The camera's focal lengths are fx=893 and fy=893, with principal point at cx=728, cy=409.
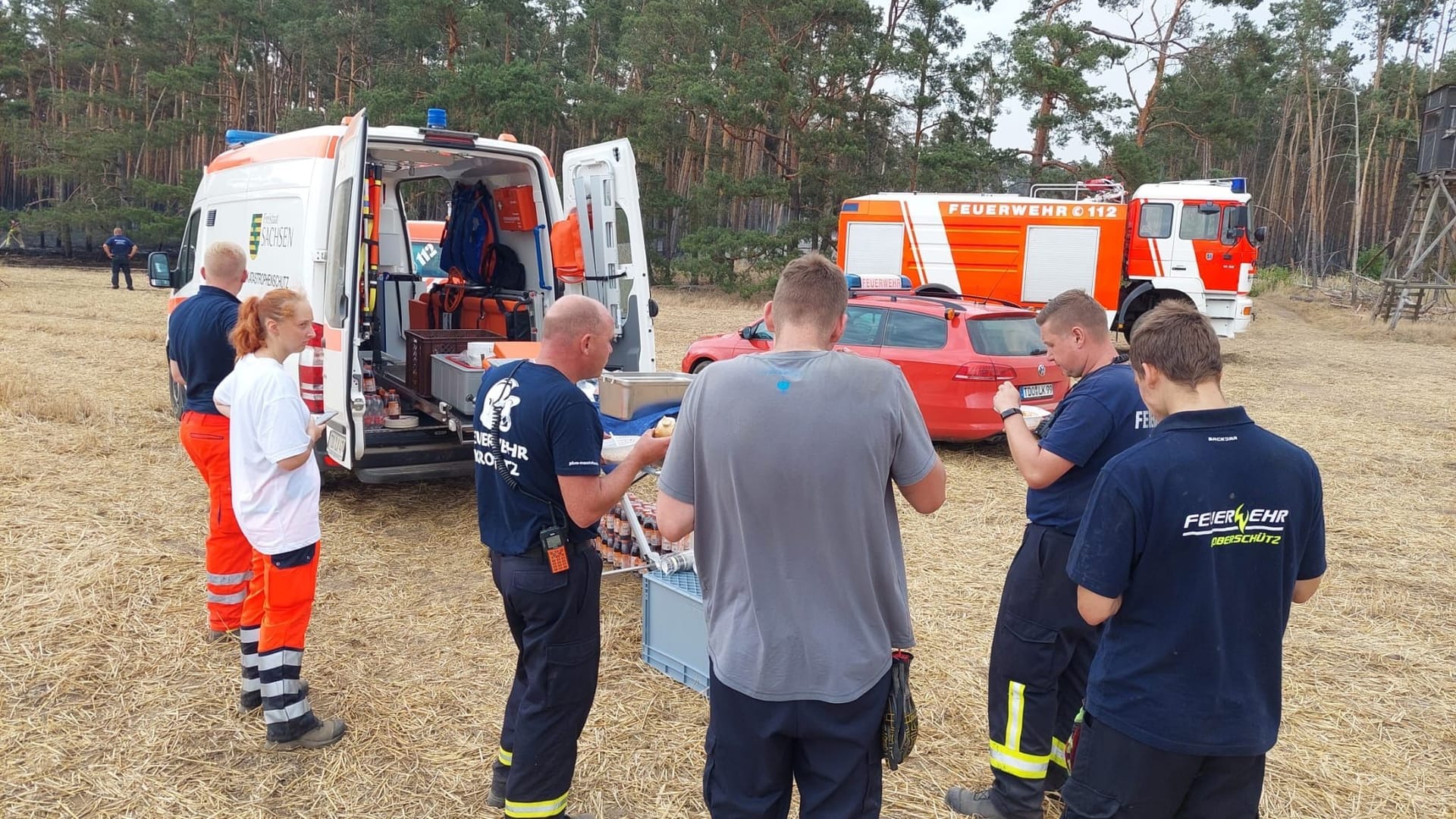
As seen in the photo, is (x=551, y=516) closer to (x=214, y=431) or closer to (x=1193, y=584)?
(x=1193, y=584)

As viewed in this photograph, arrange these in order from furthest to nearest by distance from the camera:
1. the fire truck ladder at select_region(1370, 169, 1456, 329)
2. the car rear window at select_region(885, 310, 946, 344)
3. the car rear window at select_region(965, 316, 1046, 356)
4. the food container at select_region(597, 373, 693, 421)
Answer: the fire truck ladder at select_region(1370, 169, 1456, 329) < the car rear window at select_region(885, 310, 946, 344) < the car rear window at select_region(965, 316, 1046, 356) < the food container at select_region(597, 373, 693, 421)

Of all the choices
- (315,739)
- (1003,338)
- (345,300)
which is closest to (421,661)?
(315,739)

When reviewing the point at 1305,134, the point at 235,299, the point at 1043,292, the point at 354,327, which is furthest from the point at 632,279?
the point at 1305,134

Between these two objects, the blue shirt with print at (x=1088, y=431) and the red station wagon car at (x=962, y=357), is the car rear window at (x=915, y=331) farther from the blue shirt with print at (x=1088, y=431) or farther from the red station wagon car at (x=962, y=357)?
the blue shirt with print at (x=1088, y=431)

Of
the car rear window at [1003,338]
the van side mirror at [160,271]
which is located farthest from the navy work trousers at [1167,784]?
the van side mirror at [160,271]

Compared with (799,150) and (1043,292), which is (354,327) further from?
(799,150)

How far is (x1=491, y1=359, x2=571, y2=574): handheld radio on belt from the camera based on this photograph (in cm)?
259

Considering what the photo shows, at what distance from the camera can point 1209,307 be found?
1476 cm

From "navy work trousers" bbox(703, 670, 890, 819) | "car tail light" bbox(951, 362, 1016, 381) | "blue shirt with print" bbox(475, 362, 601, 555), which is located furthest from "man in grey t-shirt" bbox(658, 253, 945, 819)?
"car tail light" bbox(951, 362, 1016, 381)

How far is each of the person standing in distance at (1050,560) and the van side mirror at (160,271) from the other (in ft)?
24.6

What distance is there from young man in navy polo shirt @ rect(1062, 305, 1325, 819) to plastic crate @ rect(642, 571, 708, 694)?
75.7 inches

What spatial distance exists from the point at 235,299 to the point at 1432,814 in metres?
5.25

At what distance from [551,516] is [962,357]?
5.86 metres

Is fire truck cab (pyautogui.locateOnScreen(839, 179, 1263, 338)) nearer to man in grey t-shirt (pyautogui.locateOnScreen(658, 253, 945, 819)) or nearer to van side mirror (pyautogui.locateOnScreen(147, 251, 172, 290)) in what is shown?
van side mirror (pyautogui.locateOnScreen(147, 251, 172, 290))
